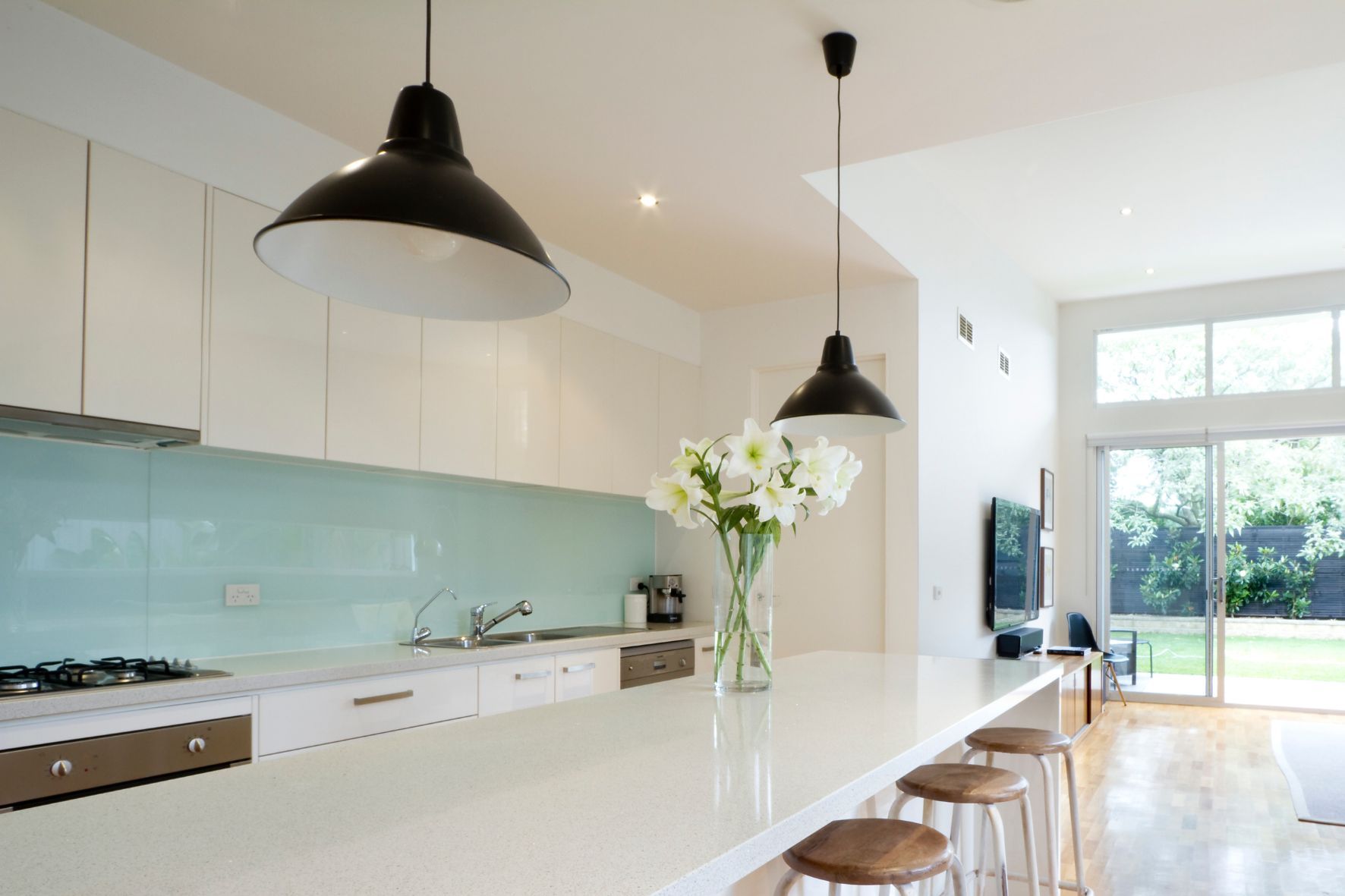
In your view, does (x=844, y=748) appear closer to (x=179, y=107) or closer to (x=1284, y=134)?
(x=179, y=107)

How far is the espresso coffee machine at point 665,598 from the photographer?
5.12 meters

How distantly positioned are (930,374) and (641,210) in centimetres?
190

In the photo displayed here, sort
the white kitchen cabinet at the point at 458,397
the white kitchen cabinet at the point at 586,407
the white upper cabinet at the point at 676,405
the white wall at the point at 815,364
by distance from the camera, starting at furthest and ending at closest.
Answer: the white upper cabinet at the point at 676,405 < the white wall at the point at 815,364 < the white kitchen cabinet at the point at 586,407 < the white kitchen cabinet at the point at 458,397

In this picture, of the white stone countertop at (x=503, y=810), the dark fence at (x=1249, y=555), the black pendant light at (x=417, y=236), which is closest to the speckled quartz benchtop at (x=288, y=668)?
the white stone countertop at (x=503, y=810)

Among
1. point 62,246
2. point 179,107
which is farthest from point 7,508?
point 179,107

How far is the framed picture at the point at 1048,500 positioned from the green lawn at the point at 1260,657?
1221 mm

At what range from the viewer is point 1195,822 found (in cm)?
426

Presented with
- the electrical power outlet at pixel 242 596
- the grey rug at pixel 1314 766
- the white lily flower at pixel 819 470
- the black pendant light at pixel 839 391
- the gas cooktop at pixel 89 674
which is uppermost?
the black pendant light at pixel 839 391

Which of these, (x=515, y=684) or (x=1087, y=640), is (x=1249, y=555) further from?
(x=515, y=684)

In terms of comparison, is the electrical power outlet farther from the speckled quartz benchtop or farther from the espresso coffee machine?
the espresso coffee machine

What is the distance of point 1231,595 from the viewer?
24.6ft

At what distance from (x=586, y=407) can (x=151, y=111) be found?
2.24 meters

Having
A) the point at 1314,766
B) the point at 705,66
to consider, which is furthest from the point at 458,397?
the point at 1314,766

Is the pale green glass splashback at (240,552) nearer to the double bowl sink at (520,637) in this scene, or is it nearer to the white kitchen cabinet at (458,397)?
the double bowl sink at (520,637)
